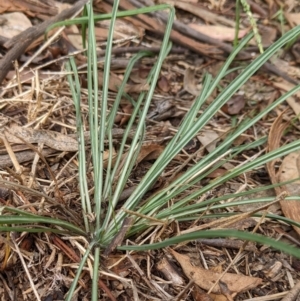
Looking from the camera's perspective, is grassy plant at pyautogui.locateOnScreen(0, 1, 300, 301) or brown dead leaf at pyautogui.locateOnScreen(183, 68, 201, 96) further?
brown dead leaf at pyautogui.locateOnScreen(183, 68, 201, 96)

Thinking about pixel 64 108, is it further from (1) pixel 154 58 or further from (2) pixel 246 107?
(2) pixel 246 107

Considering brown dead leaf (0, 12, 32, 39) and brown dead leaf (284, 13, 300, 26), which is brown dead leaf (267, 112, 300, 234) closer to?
brown dead leaf (284, 13, 300, 26)

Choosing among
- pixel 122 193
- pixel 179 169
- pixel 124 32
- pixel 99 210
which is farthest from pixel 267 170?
pixel 124 32

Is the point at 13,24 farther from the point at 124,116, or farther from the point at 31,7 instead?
the point at 124,116

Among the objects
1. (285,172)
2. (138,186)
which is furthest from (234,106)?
(138,186)

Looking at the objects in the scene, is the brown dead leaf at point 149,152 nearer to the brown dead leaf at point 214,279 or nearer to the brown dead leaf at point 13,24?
the brown dead leaf at point 214,279

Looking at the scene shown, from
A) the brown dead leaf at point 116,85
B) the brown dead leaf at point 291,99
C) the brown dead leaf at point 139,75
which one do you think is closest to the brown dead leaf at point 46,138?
the brown dead leaf at point 116,85

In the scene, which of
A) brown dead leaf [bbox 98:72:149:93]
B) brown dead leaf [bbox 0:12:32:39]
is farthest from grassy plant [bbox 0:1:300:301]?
brown dead leaf [bbox 0:12:32:39]
